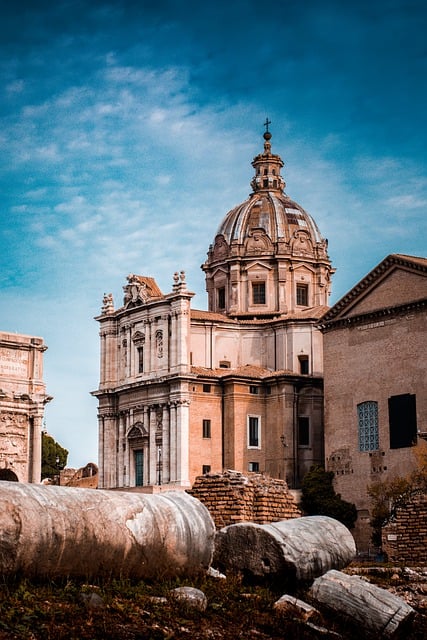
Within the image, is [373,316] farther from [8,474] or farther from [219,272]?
[219,272]

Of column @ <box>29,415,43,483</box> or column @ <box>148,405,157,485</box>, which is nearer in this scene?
column @ <box>29,415,43,483</box>

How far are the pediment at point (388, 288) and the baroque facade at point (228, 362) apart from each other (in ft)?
13.5

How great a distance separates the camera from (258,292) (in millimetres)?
83000

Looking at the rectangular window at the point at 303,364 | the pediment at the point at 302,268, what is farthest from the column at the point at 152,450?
the pediment at the point at 302,268

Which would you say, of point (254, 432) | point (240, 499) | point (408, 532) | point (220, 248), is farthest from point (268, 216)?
point (240, 499)

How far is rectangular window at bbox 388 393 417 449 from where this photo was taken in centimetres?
5953

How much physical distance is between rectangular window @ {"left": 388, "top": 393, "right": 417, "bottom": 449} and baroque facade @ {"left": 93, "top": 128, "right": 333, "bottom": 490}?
8862 millimetres

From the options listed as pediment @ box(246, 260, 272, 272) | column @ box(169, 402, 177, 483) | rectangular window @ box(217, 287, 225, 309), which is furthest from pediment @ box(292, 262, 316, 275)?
column @ box(169, 402, 177, 483)

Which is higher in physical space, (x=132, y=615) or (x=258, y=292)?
(x=258, y=292)

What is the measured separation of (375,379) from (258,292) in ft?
72.2

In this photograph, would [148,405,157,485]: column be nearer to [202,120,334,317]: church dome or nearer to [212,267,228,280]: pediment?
[202,120,334,317]: church dome

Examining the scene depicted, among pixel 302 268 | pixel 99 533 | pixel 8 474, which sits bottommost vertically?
pixel 99 533

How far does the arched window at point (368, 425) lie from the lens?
61.8 meters

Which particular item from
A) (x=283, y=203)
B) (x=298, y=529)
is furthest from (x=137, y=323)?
(x=298, y=529)
